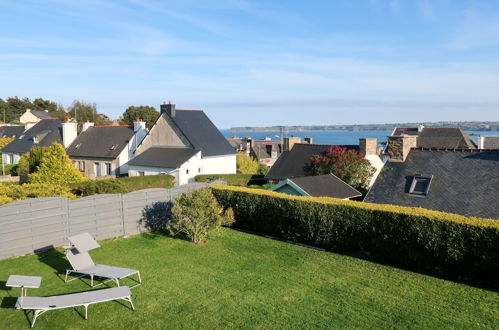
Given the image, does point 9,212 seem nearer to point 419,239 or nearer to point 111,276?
point 111,276

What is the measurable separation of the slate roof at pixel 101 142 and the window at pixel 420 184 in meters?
34.3

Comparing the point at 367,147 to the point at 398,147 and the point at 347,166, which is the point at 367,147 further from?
the point at 398,147

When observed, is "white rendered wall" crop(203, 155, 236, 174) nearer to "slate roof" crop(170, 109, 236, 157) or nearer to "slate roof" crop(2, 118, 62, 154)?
"slate roof" crop(170, 109, 236, 157)

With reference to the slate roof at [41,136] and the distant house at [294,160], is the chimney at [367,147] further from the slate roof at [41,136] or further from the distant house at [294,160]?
the slate roof at [41,136]

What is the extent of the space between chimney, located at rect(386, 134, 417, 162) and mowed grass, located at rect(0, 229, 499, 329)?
258 inches

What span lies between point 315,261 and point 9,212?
35.6ft

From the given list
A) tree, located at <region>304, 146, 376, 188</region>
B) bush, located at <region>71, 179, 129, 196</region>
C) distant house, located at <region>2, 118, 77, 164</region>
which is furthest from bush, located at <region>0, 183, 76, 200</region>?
distant house, located at <region>2, 118, 77, 164</region>

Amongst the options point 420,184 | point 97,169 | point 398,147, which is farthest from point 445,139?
point 97,169

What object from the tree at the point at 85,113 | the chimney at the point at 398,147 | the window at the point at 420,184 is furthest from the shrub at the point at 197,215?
the tree at the point at 85,113

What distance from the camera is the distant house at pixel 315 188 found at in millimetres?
18062

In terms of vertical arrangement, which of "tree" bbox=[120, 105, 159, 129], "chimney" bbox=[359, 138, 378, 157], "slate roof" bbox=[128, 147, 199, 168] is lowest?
"slate roof" bbox=[128, 147, 199, 168]

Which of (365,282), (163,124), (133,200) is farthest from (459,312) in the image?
(163,124)

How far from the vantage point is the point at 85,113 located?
91.8 metres

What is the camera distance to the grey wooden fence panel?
44.1 ft
